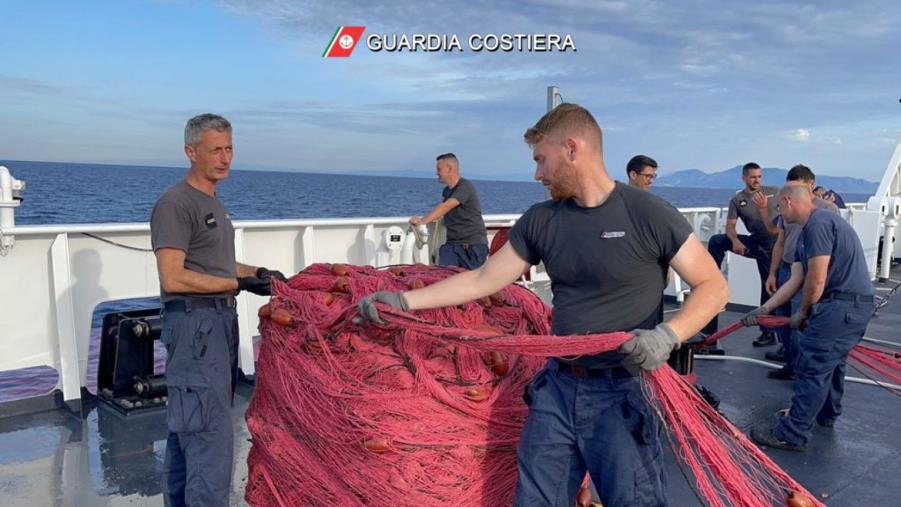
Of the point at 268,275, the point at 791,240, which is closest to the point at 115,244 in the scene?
the point at 268,275

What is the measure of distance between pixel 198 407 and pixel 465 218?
4.32 meters

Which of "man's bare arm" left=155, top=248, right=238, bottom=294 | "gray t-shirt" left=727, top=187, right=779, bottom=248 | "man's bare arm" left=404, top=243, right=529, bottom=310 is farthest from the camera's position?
"gray t-shirt" left=727, top=187, right=779, bottom=248

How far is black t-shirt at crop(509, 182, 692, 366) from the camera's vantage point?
2.53m

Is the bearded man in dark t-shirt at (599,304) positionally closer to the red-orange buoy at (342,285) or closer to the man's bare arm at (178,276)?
the red-orange buoy at (342,285)

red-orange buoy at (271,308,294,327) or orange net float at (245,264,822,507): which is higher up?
red-orange buoy at (271,308,294,327)

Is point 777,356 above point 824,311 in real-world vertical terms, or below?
below

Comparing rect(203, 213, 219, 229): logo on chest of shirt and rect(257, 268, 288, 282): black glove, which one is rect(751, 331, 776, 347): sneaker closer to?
rect(257, 268, 288, 282): black glove

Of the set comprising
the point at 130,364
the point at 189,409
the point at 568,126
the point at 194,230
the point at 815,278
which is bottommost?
the point at 130,364

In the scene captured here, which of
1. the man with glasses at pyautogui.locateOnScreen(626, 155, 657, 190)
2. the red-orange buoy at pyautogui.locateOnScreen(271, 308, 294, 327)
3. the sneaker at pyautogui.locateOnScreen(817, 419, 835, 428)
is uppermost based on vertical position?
the man with glasses at pyautogui.locateOnScreen(626, 155, 657, 190)

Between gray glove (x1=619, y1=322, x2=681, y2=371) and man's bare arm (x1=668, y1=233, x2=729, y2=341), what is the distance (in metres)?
0.05

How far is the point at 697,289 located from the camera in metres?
2.50

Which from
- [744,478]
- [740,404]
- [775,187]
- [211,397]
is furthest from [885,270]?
[211,397]

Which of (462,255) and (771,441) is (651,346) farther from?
(462,255)

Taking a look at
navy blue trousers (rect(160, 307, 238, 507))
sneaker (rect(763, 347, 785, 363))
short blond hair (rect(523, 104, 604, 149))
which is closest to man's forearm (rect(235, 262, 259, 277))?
navy blue trousers (rect(160, 307, 238, 507))
